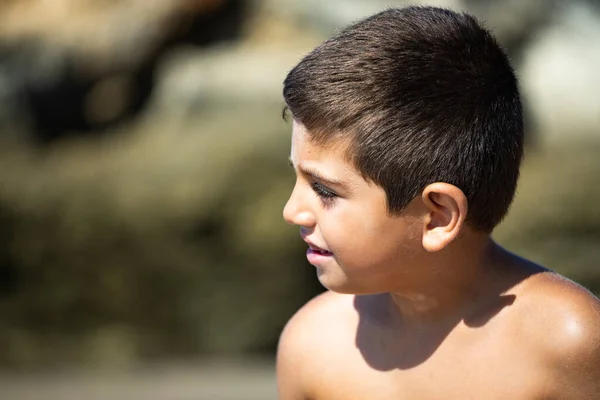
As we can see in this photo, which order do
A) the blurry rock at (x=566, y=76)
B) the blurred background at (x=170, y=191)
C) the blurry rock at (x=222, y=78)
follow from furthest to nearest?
1. the blurry rock at (x=222, y=78)
2. the blurry rock at (x=566, y=76)
3. the blurred background at (x=170, y=191)

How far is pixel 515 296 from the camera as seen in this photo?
1.79m

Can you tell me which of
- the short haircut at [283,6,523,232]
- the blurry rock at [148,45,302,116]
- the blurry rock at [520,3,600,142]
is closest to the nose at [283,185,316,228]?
the short haircut at [283,6,523,232]

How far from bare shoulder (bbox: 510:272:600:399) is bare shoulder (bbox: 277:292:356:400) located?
408 mm

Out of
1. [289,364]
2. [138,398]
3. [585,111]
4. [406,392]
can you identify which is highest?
[585,111]

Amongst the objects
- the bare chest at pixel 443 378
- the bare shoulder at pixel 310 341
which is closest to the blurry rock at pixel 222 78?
the bare shoulder at pixel 310 341

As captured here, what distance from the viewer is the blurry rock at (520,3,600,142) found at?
19.1 ft

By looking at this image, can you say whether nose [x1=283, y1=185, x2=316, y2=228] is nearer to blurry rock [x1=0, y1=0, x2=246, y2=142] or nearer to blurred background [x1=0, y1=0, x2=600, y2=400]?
blurred background [x1=0, y1=0, x2=600, y2=400]

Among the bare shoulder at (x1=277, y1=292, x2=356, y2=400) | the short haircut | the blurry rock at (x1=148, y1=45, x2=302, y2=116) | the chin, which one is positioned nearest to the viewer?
the short haircut

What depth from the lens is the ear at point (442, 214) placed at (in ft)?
5.55

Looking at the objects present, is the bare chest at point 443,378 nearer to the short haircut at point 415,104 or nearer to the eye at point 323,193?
the short haircut at point 415,104

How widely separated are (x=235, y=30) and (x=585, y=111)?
7.40 ft

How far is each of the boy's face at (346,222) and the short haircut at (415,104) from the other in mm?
24

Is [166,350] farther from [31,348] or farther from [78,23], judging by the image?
[78,23]

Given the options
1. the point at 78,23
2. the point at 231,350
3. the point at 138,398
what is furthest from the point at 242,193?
the point at 78,23
